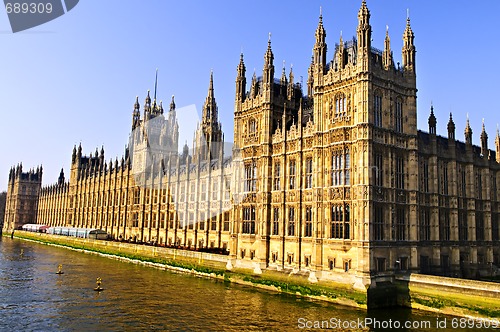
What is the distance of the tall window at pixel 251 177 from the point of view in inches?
2169

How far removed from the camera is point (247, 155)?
5631 cm

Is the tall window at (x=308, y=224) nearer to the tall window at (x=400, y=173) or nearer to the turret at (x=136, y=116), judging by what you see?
the tall window at (x=400, y=173)

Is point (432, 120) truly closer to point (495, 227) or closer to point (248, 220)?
point (495, 227)

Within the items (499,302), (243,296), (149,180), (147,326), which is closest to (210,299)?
(243,296)

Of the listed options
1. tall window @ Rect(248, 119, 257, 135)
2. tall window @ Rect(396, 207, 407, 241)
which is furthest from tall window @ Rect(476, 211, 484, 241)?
A: tall window @ Rect(248, 119, 257, 135)

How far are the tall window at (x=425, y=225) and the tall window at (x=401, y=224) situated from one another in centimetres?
329

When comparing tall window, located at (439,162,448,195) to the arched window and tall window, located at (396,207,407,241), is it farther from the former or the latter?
the arched window

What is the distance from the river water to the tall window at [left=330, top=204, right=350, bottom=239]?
6786mm

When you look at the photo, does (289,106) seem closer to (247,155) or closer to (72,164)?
(247,155)

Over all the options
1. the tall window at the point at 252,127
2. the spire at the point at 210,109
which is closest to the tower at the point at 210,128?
the spire at the point at 210,109

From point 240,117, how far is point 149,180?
48.9 meters

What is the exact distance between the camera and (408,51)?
1865 inches

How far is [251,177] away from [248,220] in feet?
17.5

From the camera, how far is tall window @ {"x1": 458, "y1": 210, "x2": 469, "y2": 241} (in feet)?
171
